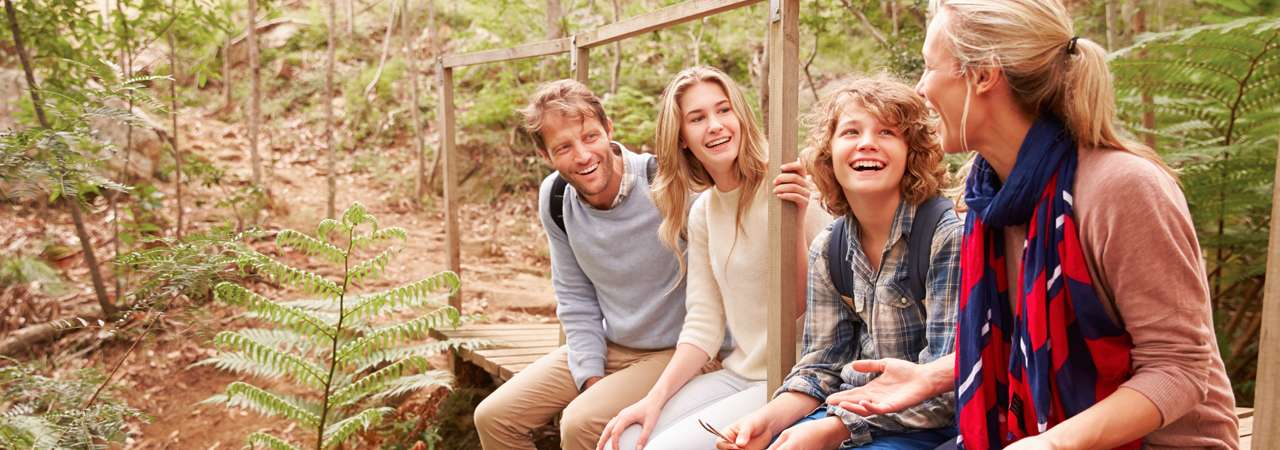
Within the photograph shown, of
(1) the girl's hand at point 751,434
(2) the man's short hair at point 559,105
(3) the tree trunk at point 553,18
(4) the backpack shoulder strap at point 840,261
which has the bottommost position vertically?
(1) the girl's hand at point 751,434

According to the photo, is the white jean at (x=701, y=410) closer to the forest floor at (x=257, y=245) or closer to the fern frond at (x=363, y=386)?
the fern frond at (x=363, y=386)

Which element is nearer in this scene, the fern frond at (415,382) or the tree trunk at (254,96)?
the fern frond at (415,382)

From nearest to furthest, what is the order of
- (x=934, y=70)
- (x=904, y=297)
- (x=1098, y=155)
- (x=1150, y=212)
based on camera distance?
(x=1150, y=212)
(x=1098, y=155)
(x=934, y=70)
(x=904, y=297)

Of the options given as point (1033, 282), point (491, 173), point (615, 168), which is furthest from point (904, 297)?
point (491, 173)

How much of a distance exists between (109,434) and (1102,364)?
2918mm

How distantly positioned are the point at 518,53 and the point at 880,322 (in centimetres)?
283

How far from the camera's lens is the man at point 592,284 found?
9.98ft

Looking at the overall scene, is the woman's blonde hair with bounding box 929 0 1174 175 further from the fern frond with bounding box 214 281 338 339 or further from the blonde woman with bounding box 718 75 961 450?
the fern frond with bounding box 214 281 338 339

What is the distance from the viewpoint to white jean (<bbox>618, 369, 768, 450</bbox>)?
249 centimetres

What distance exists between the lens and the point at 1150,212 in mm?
1400

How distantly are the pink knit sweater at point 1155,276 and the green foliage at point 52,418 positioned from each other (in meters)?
2.82

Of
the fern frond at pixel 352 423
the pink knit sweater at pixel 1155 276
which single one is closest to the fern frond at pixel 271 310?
the fern frond at pixel 352 423

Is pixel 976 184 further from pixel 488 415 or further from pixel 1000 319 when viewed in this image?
pixel 488 415

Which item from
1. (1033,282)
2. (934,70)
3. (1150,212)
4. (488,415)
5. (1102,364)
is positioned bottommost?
(488,415)
